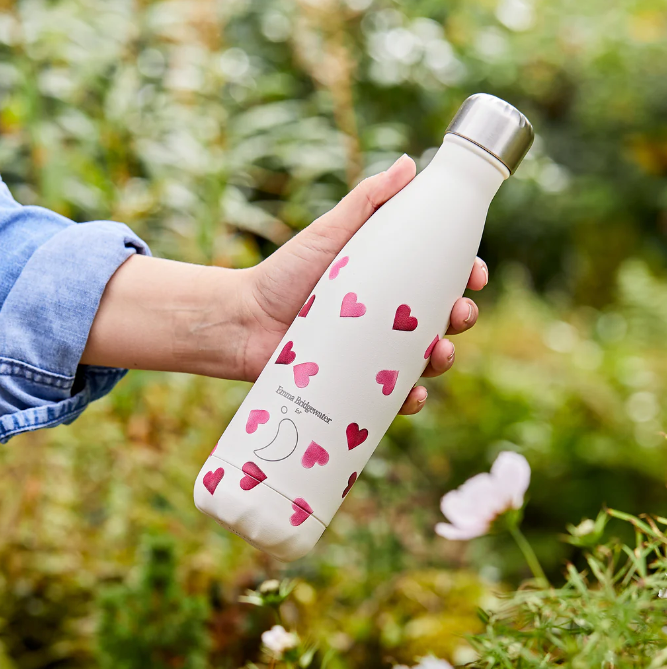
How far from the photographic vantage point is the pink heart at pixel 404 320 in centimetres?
66

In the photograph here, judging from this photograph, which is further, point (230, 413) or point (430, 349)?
point (230, 413)

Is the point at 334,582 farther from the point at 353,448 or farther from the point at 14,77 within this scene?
the point at 14,77

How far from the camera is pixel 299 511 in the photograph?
65cm

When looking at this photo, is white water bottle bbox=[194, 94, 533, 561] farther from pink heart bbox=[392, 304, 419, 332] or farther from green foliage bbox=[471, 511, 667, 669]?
green foliage bbox=[471, 511, 667, 669]

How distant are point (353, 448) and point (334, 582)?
0.72 meters

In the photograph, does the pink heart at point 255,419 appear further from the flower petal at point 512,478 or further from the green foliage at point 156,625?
the green foliage at point 156,625

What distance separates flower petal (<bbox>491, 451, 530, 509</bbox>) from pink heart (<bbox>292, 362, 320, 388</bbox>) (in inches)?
7.6

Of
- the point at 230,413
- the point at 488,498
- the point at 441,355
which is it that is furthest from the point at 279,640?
the point at 230,413

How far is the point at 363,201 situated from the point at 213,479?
0.34 meters

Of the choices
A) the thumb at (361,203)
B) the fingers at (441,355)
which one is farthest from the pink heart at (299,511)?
the thumb at (361,203)

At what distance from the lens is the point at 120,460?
133 centimetres

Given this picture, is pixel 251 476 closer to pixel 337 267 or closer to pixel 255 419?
pixel 255 419

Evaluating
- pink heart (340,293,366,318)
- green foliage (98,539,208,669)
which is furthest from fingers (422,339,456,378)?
green foliage (98,539,208,669)

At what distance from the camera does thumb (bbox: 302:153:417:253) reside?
2.48ft
